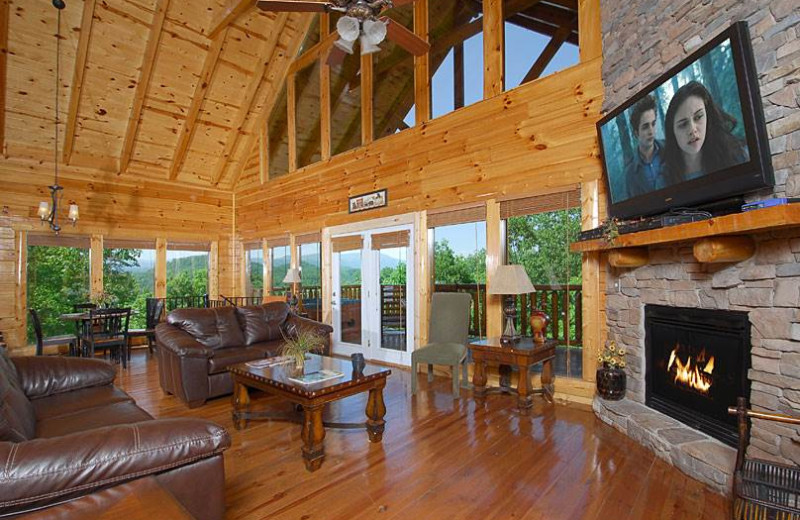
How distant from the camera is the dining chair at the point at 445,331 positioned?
14.2 ft

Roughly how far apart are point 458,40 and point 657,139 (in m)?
3.20

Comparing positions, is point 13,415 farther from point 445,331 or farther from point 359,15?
point 445,331

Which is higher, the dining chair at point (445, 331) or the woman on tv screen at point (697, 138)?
the woman on tv screen at point (697, 138)

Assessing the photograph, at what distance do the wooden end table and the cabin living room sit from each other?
3cm

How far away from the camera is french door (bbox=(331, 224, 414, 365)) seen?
5.77m

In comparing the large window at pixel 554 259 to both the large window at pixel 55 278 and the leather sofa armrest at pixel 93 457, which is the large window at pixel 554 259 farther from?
the large window at pixel 55 278

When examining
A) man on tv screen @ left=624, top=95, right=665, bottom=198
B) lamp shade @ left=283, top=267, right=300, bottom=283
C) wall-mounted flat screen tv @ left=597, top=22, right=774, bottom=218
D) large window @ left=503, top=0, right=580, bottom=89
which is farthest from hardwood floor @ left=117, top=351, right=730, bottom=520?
large window @ left=503, top=0, right=580, bottom=89

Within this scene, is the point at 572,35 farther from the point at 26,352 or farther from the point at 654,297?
the point at 26,352

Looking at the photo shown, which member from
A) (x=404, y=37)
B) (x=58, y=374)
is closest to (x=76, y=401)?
(x=58, y=374)

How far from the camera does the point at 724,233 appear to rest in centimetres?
245

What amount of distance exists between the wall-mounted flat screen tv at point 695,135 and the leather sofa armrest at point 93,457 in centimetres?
314

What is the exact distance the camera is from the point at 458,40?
5316 millimetres

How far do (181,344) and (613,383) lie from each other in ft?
13.2

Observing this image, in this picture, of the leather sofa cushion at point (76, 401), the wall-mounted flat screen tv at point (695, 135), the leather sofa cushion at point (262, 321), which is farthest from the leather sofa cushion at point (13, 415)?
the wall-mounted flat screen tv at point (695, 135)
